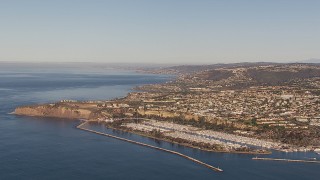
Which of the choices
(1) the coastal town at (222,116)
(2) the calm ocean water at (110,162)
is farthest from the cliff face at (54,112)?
(2) the calm ocean water at (110,162)

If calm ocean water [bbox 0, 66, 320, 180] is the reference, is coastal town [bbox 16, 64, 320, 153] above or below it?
above

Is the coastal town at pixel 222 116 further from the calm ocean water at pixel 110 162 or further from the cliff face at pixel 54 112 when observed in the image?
the calm ocean water at pixel 110 162

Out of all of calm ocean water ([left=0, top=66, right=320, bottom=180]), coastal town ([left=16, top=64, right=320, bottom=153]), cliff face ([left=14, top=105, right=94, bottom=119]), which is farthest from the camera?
cliff face ([left=14, top=105, right=94, bottom=119])

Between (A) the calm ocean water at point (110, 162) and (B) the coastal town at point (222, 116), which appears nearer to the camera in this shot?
(A) the calm ocean water at point (110, 162)

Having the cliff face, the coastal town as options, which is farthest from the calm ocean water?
the cliff face

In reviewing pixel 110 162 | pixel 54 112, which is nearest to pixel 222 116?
pixel 110 162

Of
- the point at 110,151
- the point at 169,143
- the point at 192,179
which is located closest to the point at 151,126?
the point at 169,143

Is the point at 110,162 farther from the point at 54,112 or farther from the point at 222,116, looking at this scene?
the point at 54,112

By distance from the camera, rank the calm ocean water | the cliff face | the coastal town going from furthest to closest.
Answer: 1. the cliff face
2. the coastal town
3. the calm ocean water

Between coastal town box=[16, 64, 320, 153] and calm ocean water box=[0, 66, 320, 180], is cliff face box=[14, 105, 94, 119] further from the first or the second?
calm ocean water box=[0, 66, 320, 180]
